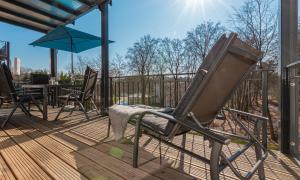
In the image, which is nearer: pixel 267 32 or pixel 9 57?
pixel 267 32

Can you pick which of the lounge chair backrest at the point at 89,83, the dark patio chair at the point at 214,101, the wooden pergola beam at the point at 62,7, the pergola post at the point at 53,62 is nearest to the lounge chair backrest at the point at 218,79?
the dark patio chair at the point at 214,101

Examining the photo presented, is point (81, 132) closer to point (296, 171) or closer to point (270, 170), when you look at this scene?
point (270, 170)

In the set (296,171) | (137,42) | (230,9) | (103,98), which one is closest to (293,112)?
(296,171)

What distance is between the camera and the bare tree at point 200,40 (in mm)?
10016

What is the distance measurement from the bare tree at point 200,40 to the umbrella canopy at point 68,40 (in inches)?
242

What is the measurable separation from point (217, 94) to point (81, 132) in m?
2.19

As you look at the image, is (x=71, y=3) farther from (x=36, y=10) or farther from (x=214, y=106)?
(x=214, y=106)

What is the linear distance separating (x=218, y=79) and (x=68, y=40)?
4.77m

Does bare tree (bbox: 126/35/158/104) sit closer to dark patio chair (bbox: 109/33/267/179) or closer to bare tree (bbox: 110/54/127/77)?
bare tree (bbox: 110/54/127/77)

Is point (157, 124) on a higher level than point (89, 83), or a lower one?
lower

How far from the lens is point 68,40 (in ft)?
17.1

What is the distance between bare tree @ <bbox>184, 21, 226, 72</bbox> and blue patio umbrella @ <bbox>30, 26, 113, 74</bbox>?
6.14 m

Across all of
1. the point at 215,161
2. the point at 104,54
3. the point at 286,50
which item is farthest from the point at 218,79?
the point at 104,54

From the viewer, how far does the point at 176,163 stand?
6.06 ft
